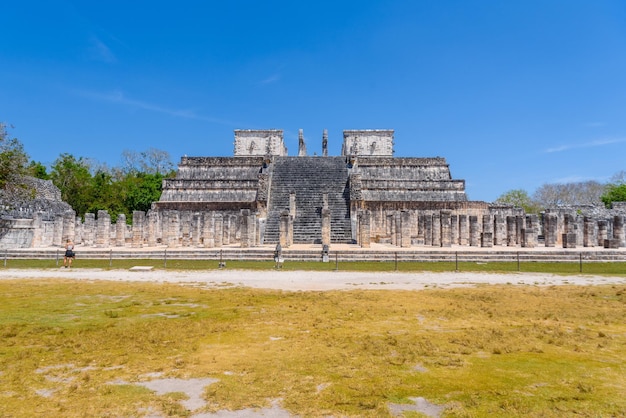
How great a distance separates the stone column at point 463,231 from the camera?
25.1 meters

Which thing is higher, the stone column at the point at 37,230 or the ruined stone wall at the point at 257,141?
the ruined stone wall at the point at 257,141

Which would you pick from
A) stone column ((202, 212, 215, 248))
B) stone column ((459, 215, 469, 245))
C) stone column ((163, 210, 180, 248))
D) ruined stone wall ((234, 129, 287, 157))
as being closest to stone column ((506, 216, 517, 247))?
stone column ((459, 215, 469, 245))

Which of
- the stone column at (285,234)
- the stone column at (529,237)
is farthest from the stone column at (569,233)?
the stone column at (285,234)

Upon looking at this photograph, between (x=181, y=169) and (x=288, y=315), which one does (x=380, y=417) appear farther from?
(x=181, y=169)

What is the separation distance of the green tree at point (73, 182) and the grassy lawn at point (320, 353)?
1505 inches

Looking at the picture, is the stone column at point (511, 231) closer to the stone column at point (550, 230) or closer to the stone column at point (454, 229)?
the stone column at point (550, 230)

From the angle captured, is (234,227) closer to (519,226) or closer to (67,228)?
(67,228)

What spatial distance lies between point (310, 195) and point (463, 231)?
9.64 m

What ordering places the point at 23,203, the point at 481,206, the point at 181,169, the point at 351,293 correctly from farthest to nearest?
the point at 181,169 < the point at 481,206 < the point at 23,203 < the point at 351,293

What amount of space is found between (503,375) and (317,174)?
27352 mm

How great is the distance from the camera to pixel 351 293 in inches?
365

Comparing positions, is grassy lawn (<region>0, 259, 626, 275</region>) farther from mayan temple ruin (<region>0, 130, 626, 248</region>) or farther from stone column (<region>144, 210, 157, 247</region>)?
stone column (<region>144, 210, 157, 247</region>)

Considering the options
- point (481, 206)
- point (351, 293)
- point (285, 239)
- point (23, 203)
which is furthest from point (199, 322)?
point (481, 206)

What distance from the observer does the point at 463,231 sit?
25.2 m
